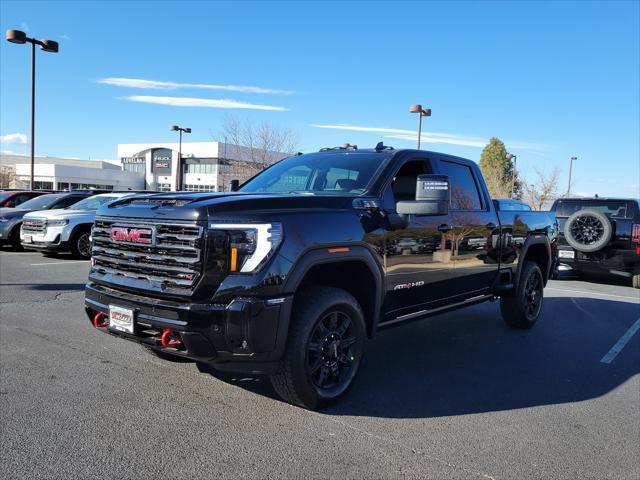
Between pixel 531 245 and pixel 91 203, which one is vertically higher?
pixel 91 203

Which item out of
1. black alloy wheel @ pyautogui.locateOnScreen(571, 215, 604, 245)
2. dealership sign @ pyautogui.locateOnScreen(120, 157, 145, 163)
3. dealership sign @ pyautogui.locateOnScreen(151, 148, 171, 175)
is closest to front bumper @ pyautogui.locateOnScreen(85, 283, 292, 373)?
black alloy wheel @ pyautogui.locateOnScreen(571, 215, 604, 245)

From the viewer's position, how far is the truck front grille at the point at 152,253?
134 inches

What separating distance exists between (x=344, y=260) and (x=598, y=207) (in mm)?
9522

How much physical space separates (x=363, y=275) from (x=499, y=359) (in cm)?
212

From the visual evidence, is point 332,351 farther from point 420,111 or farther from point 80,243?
point 420,111

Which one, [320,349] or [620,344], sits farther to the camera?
[620,344]

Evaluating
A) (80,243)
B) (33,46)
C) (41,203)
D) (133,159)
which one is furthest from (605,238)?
(133,159)

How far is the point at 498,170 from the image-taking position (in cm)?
4347

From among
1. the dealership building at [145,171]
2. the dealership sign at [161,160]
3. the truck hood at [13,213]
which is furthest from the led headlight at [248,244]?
the dealership sign at [161,160]

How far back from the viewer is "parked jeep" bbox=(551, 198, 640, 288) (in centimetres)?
1064

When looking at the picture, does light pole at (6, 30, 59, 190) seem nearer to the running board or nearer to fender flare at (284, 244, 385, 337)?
the running board

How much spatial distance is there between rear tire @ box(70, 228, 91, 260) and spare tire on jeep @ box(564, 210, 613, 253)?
10.5 metres

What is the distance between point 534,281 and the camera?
22.6ft

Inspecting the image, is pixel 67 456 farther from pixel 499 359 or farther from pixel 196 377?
pixel 499 359
